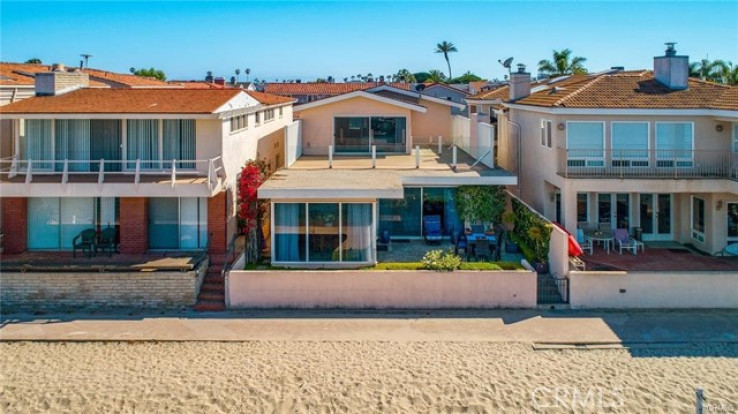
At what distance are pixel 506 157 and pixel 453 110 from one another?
211 inches

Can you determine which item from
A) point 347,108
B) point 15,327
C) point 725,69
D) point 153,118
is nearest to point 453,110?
point 347,108

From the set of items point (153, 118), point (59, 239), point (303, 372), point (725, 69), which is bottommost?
point (303, 372)

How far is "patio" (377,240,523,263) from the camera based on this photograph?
74.9 ft

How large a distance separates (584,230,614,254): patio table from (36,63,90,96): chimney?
23.6 m

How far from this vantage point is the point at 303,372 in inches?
613

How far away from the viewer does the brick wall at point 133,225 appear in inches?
885

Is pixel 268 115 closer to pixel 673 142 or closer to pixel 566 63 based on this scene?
pixel 673 142

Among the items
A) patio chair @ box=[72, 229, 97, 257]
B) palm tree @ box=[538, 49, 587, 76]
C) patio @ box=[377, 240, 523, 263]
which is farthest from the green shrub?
palm tree @ box=[538, 49, 587, 76]

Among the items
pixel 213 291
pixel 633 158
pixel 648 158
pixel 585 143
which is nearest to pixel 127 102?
pixel 213 291

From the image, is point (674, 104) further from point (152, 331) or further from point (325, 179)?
point (152, 331)

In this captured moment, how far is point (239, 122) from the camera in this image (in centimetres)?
2591

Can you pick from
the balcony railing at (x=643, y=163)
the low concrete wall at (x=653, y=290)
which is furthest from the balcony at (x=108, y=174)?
the balcony railing at (x=643, y=163)

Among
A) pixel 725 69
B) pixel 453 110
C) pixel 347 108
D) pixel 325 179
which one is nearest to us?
pixel 325 179

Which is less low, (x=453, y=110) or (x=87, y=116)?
(x=453, y=110)
